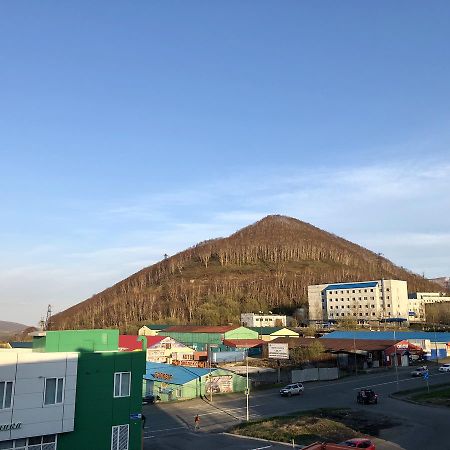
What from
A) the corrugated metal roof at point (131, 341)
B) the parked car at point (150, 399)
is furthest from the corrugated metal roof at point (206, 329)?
the parked car at point (150, 399)

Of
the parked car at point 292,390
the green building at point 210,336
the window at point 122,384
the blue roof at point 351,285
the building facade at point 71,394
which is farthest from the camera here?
the blue roof at point 351,285

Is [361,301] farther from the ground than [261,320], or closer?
farther from the ground

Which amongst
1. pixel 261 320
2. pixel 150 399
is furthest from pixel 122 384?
pixel 261 320

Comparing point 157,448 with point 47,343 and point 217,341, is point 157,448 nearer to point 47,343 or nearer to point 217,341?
point 47,343

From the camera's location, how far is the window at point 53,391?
24.4 meters

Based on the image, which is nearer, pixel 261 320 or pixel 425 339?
pixel 425 339

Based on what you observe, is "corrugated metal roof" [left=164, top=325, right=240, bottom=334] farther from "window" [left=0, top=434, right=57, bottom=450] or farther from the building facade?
"window" [left=0, top=434, right=57, bottom=450]

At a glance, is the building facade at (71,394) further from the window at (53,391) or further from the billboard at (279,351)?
the billboard at (279,351)

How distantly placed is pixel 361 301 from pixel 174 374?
128 metres

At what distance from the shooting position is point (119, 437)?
88.3 ft

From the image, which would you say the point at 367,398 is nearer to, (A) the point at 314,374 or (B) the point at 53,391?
(A) the point at 314,374

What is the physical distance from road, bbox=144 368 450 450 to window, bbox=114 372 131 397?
29.5 feet

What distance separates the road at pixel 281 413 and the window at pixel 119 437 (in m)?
7.69

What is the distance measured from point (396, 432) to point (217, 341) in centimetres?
7416
